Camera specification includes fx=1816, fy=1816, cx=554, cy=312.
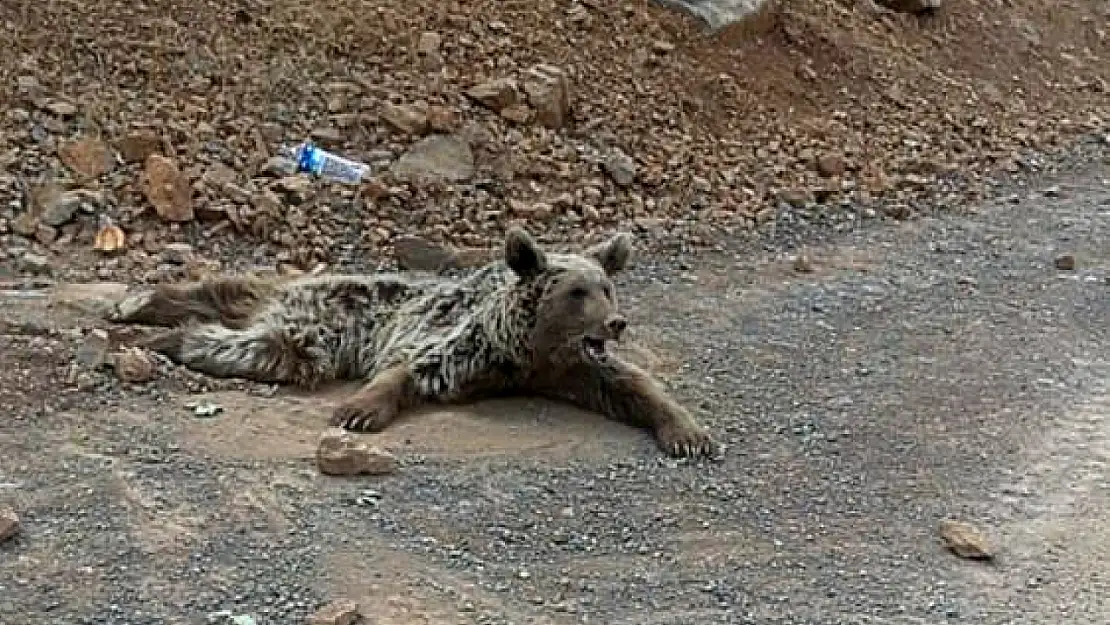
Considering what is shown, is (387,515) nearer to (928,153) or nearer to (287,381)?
(287,381)

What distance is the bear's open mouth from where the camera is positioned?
7.36m

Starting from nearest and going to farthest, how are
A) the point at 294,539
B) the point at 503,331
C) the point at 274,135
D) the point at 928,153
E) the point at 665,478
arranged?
the point at 294,539 < the point at 665,478 < the point at 503,331 < the point at 274,135 < the point at 928,153

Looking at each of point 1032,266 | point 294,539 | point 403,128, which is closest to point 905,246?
point 1032,266

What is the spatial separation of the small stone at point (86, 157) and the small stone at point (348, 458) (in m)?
3.65

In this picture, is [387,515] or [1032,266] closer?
[387,515]

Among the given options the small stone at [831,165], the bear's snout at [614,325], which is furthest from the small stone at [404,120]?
the bear's snout at [614,325]

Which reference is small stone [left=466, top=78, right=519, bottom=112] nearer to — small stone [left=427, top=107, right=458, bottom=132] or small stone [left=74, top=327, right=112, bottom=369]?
small stone [left=427, top=107, right=458, bottom=132]

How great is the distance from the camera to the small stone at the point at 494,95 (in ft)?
34.5

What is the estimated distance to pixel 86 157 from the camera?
9.44m

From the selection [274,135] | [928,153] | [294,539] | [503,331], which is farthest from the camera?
[928,153]

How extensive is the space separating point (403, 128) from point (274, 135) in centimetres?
73

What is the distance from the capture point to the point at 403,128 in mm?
10164

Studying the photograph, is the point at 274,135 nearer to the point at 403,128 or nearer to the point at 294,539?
the point at 403,128

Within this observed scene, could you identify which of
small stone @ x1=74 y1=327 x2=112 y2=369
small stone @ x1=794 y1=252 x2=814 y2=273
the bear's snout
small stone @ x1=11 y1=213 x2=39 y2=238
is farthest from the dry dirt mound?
the bear's snout
